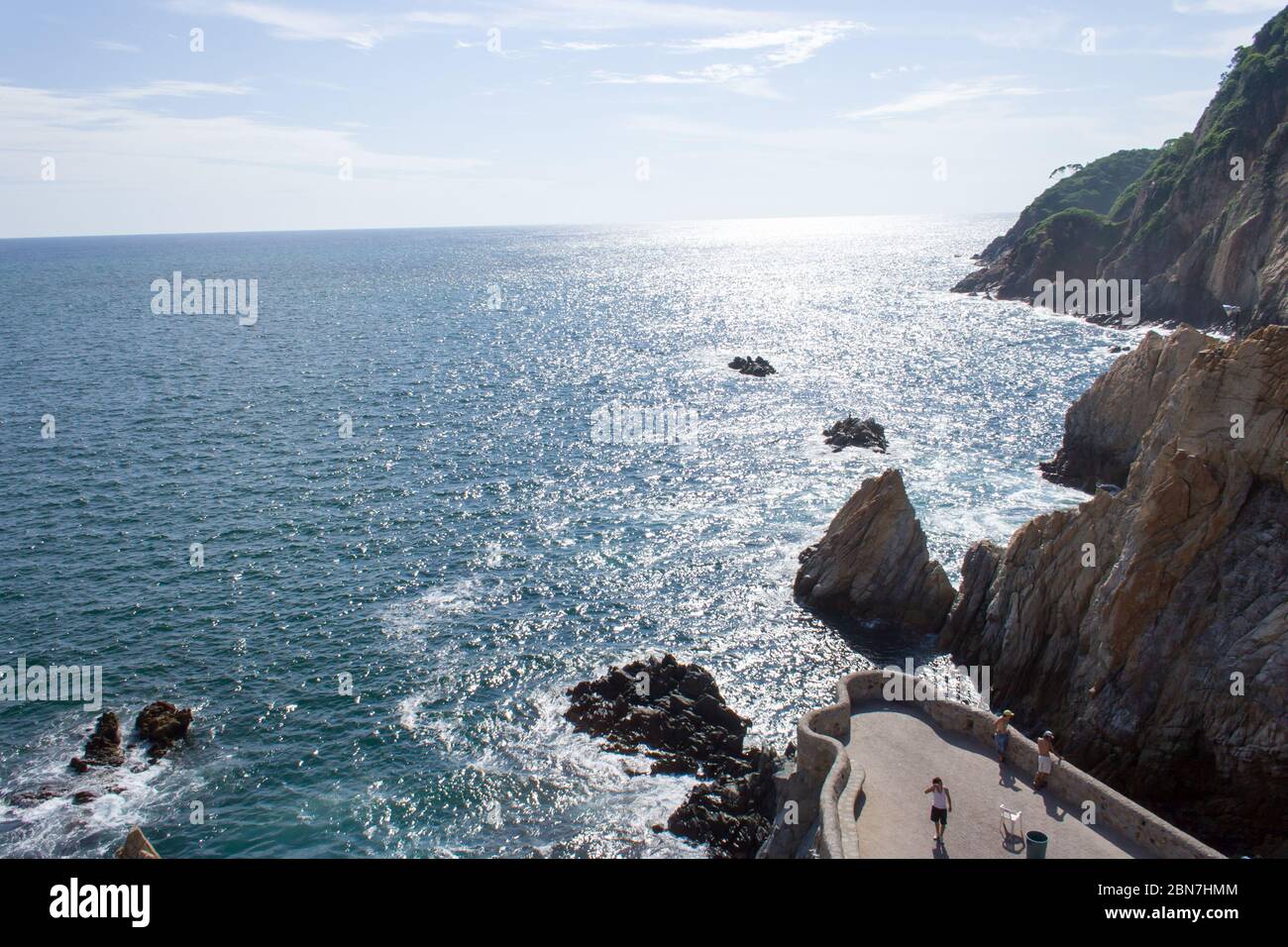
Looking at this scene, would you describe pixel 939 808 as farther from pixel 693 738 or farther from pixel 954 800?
pixel 693 738

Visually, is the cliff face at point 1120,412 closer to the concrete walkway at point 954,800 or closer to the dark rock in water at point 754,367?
the concrete walkway at point 954,800

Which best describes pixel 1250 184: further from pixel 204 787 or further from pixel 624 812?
pixel 204 787

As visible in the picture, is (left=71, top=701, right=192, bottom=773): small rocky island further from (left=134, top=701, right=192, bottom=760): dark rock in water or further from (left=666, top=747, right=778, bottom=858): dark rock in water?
(left=666, top=747, right=778, bottom=858): dark rock in water

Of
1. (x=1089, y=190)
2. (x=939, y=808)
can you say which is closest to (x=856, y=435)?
(x=939, y=808)

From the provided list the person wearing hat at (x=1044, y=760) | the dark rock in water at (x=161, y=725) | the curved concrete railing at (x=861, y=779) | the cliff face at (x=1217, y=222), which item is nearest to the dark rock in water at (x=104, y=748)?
the dark rock in water at (x=161, y=725)
